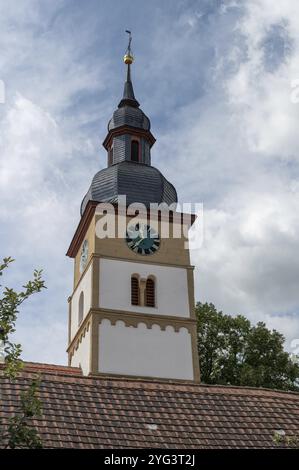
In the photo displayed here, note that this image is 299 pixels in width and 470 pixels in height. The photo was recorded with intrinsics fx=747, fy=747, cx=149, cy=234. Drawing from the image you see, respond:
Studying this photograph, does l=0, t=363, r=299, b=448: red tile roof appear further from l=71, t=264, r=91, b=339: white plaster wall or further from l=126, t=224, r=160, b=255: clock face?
l=126, t=224, r=160, b=255: clock face

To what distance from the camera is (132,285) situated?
A: 27.2 meters

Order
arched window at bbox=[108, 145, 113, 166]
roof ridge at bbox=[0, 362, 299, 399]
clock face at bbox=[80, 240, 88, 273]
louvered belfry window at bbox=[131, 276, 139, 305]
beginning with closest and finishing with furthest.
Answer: roof ridge at bbox=[0, 362, 299, 399] < louvered belfry window at bbox=[131, 276, 139, 305] < clock face at bbox=[80, 240, 88, 273] < arched window at bbox=[108, 145, 113, 166]

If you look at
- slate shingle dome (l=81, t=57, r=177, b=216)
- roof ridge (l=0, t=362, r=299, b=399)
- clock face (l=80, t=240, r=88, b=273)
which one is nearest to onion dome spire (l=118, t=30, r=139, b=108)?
slate shingle dome (l=81, t=57, r=177, b=216)

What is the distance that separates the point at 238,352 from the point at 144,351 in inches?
313

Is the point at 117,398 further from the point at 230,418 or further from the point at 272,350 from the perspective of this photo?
the point at 272,350

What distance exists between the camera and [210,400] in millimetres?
13609

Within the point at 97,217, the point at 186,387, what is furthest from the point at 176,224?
the point at 186,387

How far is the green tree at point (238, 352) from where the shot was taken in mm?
31016

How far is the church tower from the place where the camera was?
2567 cm

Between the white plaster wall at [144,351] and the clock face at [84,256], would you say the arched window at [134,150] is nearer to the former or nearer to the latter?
the clock face at [84,256]

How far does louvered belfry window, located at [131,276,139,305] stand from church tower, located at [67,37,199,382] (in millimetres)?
37

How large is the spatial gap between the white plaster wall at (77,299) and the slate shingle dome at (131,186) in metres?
3.09

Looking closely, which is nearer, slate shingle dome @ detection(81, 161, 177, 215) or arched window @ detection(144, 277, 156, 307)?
arched window @ detection(144, 277, 156, 307)

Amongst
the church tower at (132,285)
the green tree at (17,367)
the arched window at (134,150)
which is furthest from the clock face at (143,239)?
the green tree at (17,367)
